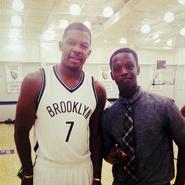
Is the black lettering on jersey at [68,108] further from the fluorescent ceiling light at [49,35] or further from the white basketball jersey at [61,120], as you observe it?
the fluorescent ceiling light at [49,35]

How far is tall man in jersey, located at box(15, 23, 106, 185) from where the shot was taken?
1.61 meters

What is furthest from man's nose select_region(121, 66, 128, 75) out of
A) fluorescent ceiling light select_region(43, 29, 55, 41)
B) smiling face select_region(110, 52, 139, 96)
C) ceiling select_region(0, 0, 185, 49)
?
fluorescent ceiling light select_region(43, 29, 55, 41)

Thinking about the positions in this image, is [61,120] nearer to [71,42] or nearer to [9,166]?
[71,42]

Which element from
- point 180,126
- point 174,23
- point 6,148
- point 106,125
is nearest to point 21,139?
point 106,125

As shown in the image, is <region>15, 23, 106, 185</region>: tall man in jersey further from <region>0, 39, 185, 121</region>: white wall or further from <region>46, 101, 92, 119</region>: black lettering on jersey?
<region>0, 39, 185, 121</region>: white wall

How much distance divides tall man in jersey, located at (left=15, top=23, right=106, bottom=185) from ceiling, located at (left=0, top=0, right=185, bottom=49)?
14.2ft

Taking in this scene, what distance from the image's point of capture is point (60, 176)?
65.1 inches

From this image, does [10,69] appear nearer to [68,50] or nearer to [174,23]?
[174,23]

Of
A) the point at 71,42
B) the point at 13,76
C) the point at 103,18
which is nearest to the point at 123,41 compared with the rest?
the point at 103,18

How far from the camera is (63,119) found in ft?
5.30

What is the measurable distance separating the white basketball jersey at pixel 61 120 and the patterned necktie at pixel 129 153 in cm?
26

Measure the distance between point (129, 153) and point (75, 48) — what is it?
0.71 metres

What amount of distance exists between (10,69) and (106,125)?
846cm

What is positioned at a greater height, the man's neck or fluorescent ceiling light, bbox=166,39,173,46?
fluorescent ceiling light, bbox=166,39,173,46
